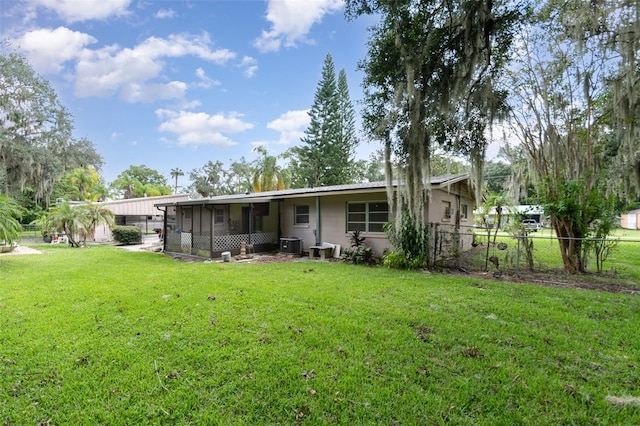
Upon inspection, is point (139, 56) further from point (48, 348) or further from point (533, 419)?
point (533, 419)

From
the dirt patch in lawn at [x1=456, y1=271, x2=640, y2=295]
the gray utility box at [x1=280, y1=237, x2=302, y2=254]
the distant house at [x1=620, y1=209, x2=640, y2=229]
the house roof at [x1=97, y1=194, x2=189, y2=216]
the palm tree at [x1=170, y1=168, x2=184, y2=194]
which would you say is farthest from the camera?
the palm tree at [x1=170, y1=168, x2=184, y2=194]

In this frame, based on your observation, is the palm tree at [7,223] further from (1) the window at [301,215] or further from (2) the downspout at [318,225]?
(2) the downspout at [318,225]

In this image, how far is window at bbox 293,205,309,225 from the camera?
1241 cm

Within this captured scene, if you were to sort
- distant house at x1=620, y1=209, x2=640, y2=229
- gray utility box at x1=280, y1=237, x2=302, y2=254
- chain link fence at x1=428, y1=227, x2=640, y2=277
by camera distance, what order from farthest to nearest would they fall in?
distant house at x1=620, y1=209, x2=640, y2=229 < gray utility box at x1=280, y1=237, x2=302, y2=254 < chain link fence at x1=428, y1=227, x2=640, y2=277

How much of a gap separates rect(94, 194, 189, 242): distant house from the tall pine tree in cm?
1278

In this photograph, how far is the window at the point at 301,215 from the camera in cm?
1241

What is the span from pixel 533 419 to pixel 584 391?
0.75 m

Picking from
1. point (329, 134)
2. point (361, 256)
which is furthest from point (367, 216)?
point (329, 134)

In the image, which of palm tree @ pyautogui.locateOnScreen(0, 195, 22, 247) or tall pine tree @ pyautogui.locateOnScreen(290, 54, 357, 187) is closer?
palm tree @ pyautogui.locateOnScreen(0, 195, 22, 247)

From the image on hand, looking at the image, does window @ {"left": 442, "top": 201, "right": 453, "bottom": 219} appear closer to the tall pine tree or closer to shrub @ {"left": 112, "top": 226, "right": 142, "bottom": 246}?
shrub @ {"left": 112, "top": 226, "right": 142, "bottom": 246}

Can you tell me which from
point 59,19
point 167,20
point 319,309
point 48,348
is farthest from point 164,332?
point 59,19

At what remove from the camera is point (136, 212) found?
22047 millimetres

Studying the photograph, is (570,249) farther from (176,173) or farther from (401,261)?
(176,173)

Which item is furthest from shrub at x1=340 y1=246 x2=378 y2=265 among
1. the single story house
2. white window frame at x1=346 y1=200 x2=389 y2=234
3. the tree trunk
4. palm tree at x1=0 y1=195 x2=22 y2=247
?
palm tree at x1=0 y1=195 x2=22 y2=247
